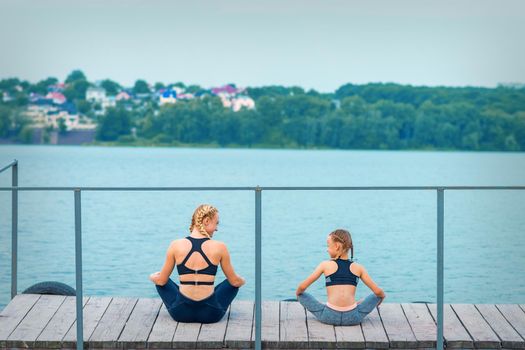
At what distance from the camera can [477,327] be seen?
769cm

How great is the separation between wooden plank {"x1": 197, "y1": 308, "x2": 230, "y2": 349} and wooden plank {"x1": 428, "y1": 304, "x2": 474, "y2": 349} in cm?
169

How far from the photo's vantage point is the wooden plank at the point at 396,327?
288 inches

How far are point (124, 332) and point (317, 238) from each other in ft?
102

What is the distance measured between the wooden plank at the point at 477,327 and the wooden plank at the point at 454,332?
40 millimetres

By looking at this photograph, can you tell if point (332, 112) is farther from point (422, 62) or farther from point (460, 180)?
point (460, 180)

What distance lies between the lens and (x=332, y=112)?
9706 cm

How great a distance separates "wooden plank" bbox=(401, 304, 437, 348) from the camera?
735 cm

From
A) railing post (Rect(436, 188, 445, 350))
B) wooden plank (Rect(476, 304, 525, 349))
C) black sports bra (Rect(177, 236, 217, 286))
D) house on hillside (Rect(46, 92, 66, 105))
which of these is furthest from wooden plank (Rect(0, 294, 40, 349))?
house on hillside (Rect(46, 92, 66, 105))

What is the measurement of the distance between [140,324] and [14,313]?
3.69ft

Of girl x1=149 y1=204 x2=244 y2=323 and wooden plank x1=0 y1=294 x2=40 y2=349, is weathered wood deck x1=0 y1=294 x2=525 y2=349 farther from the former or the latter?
girl x1=149 y1=204 x2=244 y2=323

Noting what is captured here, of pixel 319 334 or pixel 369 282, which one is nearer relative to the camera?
pixel 319 334

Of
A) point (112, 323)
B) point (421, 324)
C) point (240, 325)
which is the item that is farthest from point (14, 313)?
point (421, 324)

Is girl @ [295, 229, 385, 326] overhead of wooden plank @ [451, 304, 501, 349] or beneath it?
overhead

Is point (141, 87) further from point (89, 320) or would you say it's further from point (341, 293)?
point (341, 293)
